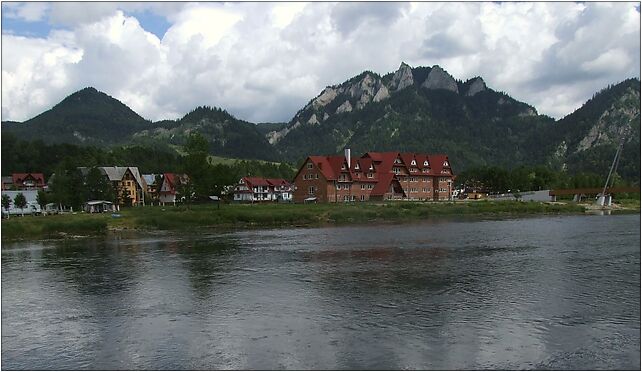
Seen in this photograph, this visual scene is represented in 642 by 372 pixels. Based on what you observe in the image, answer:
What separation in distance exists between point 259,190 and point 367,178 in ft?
113

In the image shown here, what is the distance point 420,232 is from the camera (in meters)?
52.9

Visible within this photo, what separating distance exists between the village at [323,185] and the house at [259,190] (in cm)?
22

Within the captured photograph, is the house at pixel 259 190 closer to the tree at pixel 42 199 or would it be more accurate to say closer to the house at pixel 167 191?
the house at pixel 167 191

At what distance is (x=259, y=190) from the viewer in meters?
129

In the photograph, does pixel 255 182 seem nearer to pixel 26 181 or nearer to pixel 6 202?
pixel 26 181

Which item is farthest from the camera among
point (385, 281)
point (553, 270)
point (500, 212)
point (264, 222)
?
point (500, 212)

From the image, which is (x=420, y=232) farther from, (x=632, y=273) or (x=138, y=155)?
(x=138, y=155)

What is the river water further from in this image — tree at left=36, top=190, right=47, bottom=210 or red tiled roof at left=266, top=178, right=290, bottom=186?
red tiled roof at left=266, top=178, right=290, bottom=186

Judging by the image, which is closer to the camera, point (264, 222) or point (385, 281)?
point (385, 281)

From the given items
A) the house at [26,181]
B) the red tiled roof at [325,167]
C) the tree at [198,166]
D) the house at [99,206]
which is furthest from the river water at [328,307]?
the house at [26,181]

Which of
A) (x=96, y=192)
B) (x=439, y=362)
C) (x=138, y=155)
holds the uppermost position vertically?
(x=138, y=155)

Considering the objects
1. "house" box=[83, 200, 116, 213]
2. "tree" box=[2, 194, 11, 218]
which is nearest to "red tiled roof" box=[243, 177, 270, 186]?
"house" box=[83, 200, 116, 213]

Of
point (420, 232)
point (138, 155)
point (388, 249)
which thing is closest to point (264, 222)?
point (420, 232)

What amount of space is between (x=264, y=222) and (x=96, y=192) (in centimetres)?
3298
